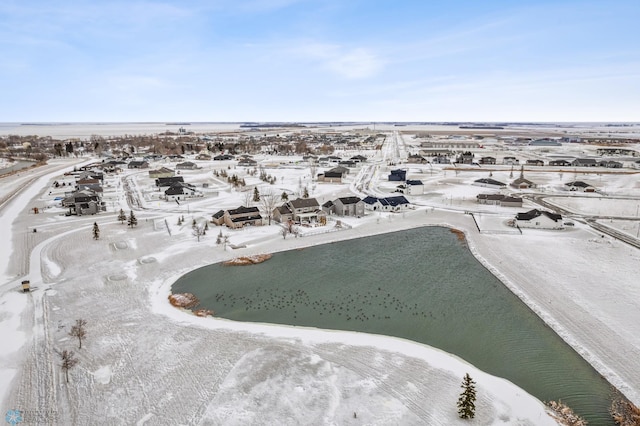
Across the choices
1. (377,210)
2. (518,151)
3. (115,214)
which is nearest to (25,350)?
(115,214)

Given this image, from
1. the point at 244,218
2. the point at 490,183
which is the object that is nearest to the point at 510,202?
the point at 490,183

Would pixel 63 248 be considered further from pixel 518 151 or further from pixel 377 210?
pixel 518 151

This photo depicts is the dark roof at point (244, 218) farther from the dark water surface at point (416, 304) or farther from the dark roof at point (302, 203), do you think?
the dark water surface at point (416, 304)

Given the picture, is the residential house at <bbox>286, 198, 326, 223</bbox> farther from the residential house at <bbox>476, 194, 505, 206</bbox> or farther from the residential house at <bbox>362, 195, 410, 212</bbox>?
the residential house at <bbox>476, 194, 505, 206</bbox>

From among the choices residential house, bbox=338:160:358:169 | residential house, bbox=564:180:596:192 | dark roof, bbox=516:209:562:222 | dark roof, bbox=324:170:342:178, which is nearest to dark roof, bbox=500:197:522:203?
dark roof, bbox=516:209:562:222

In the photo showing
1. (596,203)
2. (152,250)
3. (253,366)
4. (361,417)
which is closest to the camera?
(361,417)

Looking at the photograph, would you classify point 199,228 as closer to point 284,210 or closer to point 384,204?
point 284,210

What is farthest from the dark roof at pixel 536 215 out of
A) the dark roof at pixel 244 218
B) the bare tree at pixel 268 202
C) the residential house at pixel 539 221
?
the dark roof at pixel 244 218
